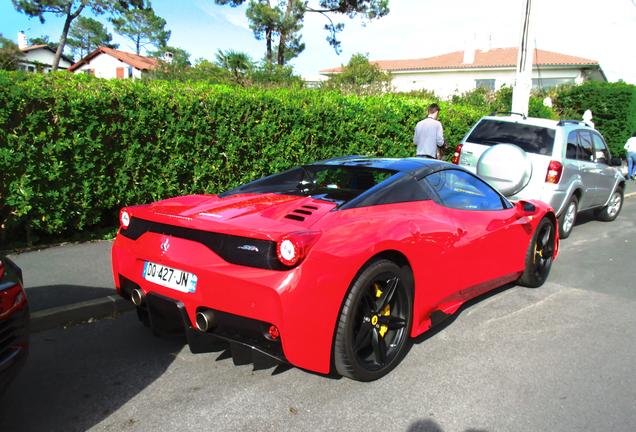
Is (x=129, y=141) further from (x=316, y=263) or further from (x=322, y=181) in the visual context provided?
(x=316, y=263)

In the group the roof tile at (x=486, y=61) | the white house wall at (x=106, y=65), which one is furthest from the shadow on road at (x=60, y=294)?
the white house wall at (x=106, y=65)

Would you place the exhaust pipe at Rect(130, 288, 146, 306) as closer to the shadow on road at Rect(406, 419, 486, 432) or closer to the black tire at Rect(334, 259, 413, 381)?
the black tire at Rect(334, 259, 413, 381)

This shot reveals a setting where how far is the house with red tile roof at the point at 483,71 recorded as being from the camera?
119 feet

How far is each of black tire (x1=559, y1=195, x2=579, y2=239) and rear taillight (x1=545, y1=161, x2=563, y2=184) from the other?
66 cm

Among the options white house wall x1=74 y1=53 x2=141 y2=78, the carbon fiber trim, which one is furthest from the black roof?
white house wall x1=74 y1=53 x2=141 y2=78

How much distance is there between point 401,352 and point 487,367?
637mm

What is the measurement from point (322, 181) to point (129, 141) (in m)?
3.20

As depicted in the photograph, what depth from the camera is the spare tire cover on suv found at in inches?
285

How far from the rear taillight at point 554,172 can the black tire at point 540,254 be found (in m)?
2.16

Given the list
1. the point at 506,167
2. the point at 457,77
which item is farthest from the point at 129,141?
the point at 457,77

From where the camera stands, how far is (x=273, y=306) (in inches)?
107

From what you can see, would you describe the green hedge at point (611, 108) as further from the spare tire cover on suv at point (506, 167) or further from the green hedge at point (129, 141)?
the green hedge at point (129, 141)

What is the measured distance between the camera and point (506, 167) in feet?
24.0

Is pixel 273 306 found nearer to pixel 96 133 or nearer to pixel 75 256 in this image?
pixel 75 256
